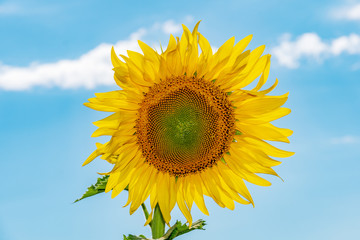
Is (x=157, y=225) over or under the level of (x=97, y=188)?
under

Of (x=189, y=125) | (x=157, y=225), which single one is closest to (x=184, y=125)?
(x=189, y=125)

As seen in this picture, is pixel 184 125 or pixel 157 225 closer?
pixel 184 125

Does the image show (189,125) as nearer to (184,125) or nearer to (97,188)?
(184,125)

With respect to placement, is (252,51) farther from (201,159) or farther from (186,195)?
(186,195)

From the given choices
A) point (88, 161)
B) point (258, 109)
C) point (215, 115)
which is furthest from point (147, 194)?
point (258, 109)

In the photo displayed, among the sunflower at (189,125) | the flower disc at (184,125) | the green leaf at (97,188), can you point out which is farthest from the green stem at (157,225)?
the green leaf at (97,188)

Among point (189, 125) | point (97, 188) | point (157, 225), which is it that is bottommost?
point (157, 225)
